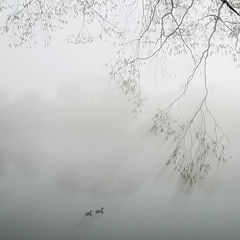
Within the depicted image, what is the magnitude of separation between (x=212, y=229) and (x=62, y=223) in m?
10.7

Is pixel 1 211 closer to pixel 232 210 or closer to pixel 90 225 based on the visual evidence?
pixel 90 225

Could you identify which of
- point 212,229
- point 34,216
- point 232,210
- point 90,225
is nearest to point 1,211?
point 34,216

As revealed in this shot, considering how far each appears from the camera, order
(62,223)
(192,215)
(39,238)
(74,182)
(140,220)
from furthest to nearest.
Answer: (74,182)
(192,215)
(140,220)
(62,223)
(39,238)

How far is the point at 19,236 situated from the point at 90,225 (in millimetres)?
5972

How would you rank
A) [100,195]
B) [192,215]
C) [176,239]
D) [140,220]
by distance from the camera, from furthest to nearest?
1. [100,195]
2. [192,215]
3. [140,220]
4. [176,239]

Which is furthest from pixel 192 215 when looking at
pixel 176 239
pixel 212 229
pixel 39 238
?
pixel 39 238

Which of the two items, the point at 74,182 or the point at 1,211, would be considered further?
the point at 74,182

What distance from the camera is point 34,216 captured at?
92.2 feet

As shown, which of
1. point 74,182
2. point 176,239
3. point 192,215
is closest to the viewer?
point 176,239

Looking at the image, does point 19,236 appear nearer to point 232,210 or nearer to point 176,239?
point 176,239

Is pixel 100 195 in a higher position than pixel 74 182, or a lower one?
lower

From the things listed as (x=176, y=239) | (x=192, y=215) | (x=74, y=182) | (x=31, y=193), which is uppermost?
(x=74, y=182)

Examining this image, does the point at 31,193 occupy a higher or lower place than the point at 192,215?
higher

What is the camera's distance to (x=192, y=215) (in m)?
34.3
